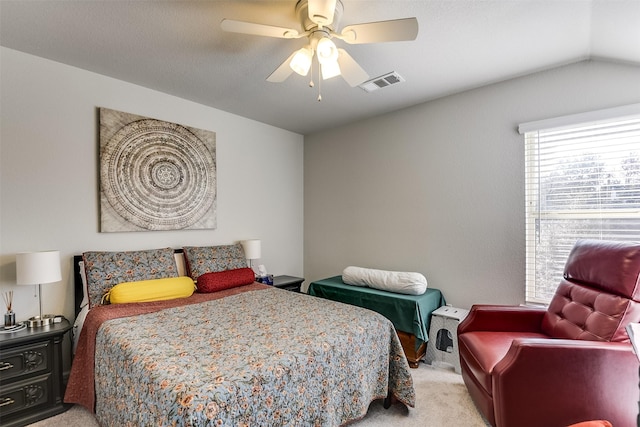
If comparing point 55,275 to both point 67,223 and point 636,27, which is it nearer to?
point 67,223

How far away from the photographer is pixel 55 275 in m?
2.21

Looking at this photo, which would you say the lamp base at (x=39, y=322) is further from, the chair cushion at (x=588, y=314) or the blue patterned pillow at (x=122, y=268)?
the chair cushion at (x=588, y=314)

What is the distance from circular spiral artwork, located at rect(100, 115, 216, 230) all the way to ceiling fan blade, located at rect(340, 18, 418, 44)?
2.19 metres

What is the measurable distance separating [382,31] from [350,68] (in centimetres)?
38

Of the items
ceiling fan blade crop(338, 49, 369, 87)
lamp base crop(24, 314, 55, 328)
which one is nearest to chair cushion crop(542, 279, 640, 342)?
ceiling fan blade crop(338, 49, 369, 87)

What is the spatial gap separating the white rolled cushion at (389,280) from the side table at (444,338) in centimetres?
29

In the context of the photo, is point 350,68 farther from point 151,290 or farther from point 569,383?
point 151,290

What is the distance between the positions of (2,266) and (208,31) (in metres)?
2.25

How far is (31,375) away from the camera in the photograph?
2.08 meters

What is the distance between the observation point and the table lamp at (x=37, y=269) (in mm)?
2096

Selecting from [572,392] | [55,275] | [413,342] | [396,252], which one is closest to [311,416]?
[572,392]

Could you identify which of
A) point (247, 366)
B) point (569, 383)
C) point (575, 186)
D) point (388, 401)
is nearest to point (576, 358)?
point (569, 383)

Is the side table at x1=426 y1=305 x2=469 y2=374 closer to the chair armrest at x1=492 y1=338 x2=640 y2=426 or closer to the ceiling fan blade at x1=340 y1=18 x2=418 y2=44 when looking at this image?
the chair armrest at x1=492 y1=338 x2=640 y2=426

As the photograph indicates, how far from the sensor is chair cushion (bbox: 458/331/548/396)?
1864 mm
